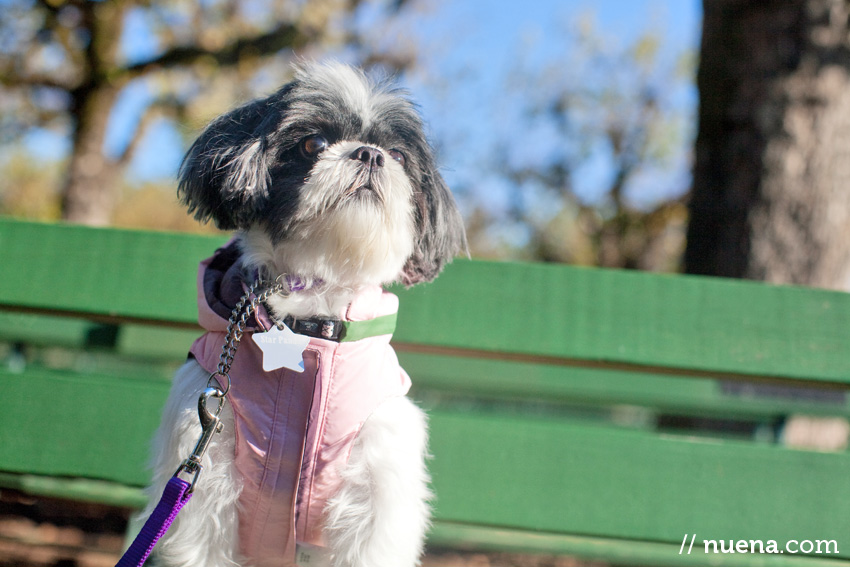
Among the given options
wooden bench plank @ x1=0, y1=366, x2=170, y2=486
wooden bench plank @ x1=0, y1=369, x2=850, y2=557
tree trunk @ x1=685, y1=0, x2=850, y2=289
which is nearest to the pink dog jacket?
wooden bench plank @ x1=0, y1=369, x2=850, y2=557

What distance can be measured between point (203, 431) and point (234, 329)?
247 mm

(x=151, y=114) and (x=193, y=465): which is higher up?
(x=151, y=114)

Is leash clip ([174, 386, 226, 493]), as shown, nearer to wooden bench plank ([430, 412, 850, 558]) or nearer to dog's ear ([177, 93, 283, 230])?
dog's ear ([177, 93, 283, 230])

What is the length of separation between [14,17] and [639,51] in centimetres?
2181

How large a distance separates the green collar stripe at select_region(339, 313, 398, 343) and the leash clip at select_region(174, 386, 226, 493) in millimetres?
339

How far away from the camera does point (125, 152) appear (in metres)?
8.81

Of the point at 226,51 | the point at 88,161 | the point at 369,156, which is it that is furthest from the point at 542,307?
the point at 88,161

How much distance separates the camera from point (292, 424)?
1.55 metres

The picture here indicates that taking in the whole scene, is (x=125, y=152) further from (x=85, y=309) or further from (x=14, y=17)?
(x=85, y=309)

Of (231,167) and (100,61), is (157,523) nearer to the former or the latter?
(231,167)

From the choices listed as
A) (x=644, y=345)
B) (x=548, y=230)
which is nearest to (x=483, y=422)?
(x=644, y=345)

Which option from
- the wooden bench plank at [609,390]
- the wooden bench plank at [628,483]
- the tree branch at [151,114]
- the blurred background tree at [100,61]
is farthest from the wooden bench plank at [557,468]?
the tree branch at [151,114]

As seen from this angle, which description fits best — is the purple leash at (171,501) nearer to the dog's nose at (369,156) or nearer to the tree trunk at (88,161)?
the dog's nose at (369,156)

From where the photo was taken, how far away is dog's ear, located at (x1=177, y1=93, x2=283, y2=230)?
5.13ft
